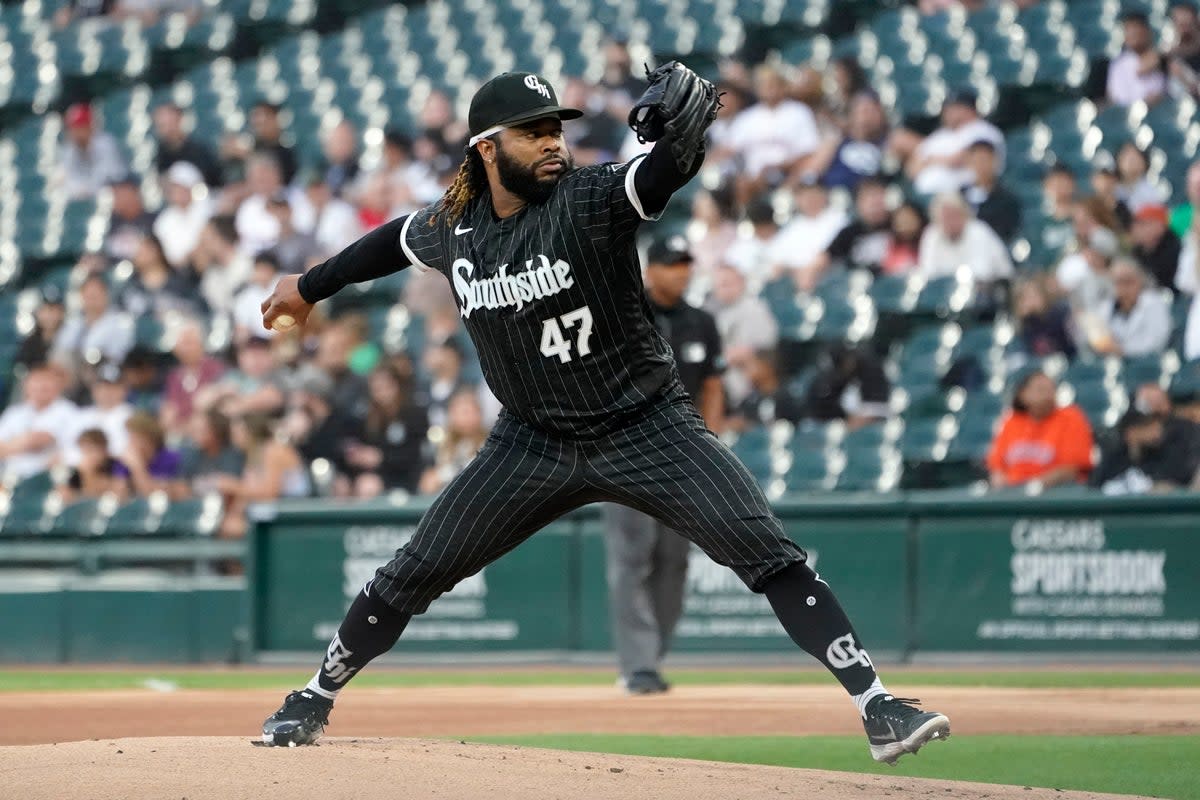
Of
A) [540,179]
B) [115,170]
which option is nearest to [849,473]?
[540,179]

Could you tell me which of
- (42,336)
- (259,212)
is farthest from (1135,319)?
(42,336)

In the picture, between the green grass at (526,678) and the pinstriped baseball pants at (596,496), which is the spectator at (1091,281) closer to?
the green grass at (526,678)

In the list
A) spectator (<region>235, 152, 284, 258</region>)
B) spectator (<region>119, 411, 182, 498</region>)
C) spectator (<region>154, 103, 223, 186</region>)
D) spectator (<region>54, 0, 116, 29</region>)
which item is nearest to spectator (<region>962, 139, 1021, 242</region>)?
spectator (<region>235, 152, 284, 258</region>)

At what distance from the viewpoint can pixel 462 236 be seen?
5.52 meters

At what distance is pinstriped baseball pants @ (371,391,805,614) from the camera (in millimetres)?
5191

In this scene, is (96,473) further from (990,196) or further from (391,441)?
(990,196)

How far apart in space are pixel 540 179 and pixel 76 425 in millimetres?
10053

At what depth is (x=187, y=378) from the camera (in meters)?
14.7

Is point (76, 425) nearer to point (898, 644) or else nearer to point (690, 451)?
point (898, 644)

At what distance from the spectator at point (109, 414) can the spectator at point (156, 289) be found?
3.43 feet

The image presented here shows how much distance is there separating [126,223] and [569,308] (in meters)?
12.3

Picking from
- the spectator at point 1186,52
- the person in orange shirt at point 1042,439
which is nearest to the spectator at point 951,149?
the spectator at point 1186,52

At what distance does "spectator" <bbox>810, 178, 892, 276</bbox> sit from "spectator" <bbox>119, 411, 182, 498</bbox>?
16.6ft

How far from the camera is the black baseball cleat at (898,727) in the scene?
4.84 metres
